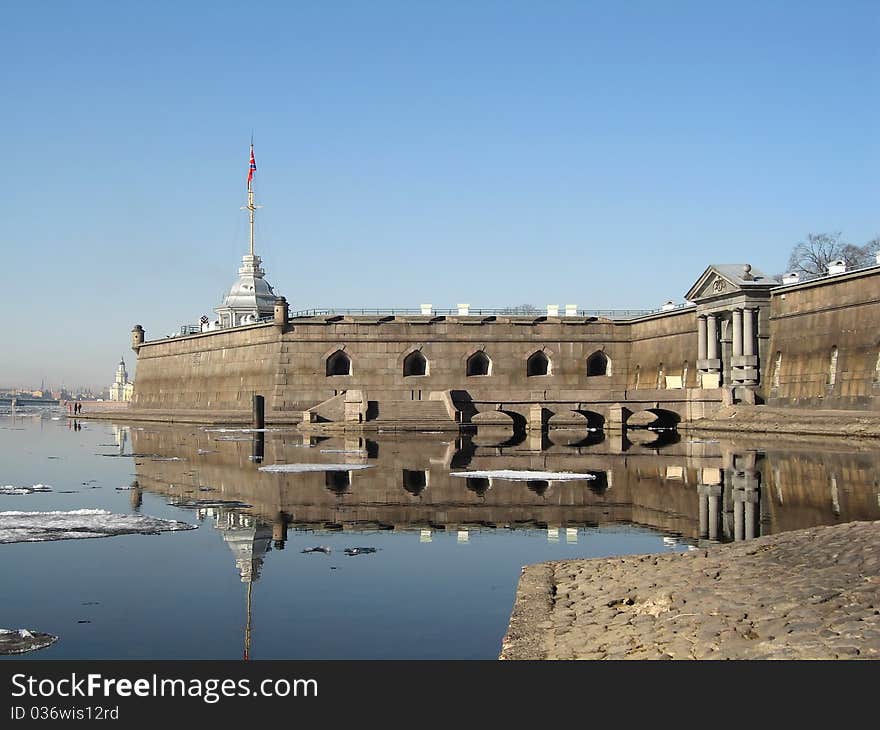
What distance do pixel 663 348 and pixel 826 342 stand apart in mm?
19681

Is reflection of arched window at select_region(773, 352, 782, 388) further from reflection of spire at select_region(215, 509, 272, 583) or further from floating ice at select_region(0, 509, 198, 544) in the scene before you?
floating ice at select_region(0, 509, 198, 544)

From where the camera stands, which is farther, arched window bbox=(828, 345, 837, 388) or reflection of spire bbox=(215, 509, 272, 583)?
arched window bbox=(828, 345, 837, 388)

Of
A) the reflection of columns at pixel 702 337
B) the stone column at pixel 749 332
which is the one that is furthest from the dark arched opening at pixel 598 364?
the stone column at pixel 749 332

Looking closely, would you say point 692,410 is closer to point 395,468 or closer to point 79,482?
point 395,468

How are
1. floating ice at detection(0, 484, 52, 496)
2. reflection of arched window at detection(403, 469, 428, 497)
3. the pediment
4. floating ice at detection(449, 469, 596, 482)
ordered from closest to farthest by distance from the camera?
reflection of arched window at detection(403, 469, 428, 497) < floating ice at detection(0, 484, 52, 496) < floating ice at detection(449, 469, 596, 482) < the pediment

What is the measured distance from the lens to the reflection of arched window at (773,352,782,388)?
55.2m

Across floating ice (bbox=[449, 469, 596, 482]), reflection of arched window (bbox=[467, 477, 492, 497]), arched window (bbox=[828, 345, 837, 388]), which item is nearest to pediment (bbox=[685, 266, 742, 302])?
arched window (bbox=[828, 345, 837, 388])

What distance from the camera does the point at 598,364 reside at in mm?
75625

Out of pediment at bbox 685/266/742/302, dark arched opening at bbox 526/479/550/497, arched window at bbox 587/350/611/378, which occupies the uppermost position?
pediment at bbox 685/266/742/302

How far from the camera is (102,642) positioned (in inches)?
401

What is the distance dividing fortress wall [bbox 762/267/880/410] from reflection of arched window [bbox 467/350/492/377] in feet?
74.7

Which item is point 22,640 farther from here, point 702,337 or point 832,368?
point 702,337

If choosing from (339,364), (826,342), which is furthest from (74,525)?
(339,364)

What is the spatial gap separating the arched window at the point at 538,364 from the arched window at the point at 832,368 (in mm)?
26708
